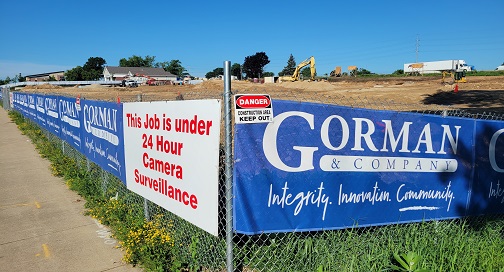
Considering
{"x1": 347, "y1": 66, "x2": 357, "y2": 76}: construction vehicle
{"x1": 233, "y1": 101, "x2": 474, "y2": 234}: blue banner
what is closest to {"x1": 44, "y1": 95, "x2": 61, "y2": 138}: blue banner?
{"x1": 233, "y1": 101, "x2": 474, "y2": 234}: blue banner

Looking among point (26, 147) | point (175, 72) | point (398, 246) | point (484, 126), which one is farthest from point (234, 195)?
point (175, 72)

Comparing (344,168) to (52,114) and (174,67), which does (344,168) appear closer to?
(52,114)

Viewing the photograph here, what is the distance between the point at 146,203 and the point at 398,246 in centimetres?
316

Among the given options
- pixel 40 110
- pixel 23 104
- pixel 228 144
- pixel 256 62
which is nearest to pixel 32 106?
pixel 40 110

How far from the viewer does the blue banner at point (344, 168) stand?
3150 mm

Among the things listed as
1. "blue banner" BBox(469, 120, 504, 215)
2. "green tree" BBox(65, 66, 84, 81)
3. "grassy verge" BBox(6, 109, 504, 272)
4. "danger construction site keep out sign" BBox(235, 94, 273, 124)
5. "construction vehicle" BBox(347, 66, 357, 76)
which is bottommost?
"grassy verge" BBox(6, 109, 504, 272)

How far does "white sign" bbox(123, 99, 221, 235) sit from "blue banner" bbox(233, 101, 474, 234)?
30cm

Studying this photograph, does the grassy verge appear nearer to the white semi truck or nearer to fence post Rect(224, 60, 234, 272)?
fence post Rect(224, 60, 234, 272)

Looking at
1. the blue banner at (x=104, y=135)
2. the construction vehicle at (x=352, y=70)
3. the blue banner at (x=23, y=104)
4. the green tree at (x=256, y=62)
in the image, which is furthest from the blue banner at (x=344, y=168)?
the green tree at (x=256, y=62)

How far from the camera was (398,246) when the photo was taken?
379cm

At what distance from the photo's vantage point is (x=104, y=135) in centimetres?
632

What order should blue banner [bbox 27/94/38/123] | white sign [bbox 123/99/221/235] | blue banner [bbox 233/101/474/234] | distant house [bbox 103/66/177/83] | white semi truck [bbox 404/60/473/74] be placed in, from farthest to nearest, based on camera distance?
distant house [bbox 103/66/177/83], white semi truck [bbox 404/60/473/74], blue banner [bbox 27/94/38/123], white sign [bbox 123/99/221/235], blue banner [bbox 233/101/474/234]

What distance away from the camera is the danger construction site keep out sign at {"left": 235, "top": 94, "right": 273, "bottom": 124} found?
2975 millimetres

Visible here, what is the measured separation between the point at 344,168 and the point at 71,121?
727 centimetres
